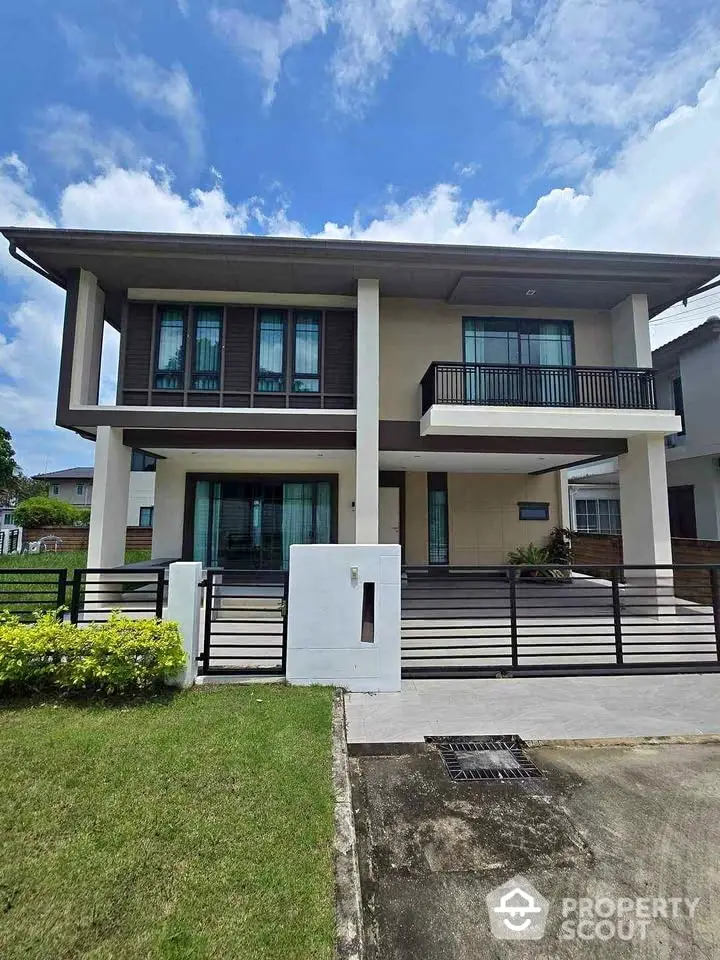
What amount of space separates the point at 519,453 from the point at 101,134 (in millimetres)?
10635

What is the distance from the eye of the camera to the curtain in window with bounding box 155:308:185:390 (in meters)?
9.13

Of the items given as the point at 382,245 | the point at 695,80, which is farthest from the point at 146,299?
the point at 695,80

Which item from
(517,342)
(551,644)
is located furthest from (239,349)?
(551,644)

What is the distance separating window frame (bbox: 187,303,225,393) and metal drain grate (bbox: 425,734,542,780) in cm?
763

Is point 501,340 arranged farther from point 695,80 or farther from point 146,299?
point 146,299

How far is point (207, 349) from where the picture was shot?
30.5 ft

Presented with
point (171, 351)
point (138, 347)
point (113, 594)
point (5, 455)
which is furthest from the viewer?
point (5, 455)

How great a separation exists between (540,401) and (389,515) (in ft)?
15.6

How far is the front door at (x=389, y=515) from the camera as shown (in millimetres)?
11773

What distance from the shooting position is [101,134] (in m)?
9.00

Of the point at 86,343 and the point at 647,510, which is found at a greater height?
the point at 86,343

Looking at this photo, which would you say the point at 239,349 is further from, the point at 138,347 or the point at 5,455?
the point at 5,455

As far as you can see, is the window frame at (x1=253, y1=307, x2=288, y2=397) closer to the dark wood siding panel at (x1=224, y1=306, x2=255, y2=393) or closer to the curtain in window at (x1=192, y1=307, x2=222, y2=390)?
the dark wood siding panel at (x1=224, y1=306, x2=255, y2=393)

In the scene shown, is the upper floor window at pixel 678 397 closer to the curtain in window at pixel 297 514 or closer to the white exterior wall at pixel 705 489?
the white exterior wall at pixel 705 489
